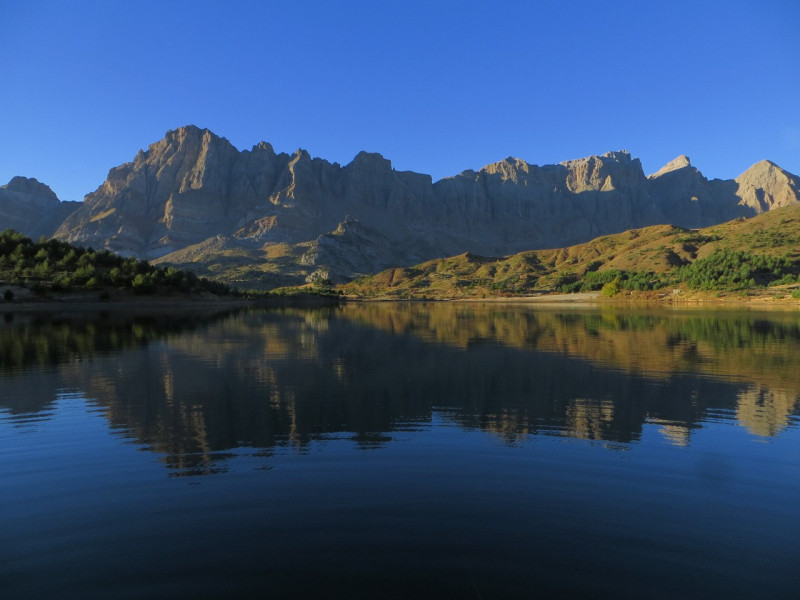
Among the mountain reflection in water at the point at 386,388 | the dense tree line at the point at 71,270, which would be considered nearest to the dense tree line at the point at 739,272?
the mountain reflection in water at the point at 386,388

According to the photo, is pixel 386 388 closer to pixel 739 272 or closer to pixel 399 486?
pixel 399 486

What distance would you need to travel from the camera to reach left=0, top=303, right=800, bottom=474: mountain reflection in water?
18.1 metres

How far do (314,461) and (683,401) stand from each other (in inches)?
692

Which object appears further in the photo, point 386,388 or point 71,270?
point 71,270

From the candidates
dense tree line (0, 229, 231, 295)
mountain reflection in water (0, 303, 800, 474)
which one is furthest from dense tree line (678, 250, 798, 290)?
dense tree line (0, 229, 231, 295)

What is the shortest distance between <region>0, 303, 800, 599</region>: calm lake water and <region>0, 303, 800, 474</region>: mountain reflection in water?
19 centimetres

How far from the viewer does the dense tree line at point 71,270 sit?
10588 centimetres

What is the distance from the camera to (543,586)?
825cm

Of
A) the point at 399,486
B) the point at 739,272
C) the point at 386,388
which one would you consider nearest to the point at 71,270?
the point at 386,388

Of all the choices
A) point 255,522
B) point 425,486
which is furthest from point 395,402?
point 255,522

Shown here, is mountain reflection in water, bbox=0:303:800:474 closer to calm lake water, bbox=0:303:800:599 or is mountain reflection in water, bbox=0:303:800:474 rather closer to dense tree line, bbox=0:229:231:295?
calm lake water, bbox=0:303:800:599

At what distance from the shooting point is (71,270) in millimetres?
114875

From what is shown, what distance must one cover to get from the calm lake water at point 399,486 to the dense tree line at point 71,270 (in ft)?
308

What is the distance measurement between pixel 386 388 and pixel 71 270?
382 feet
